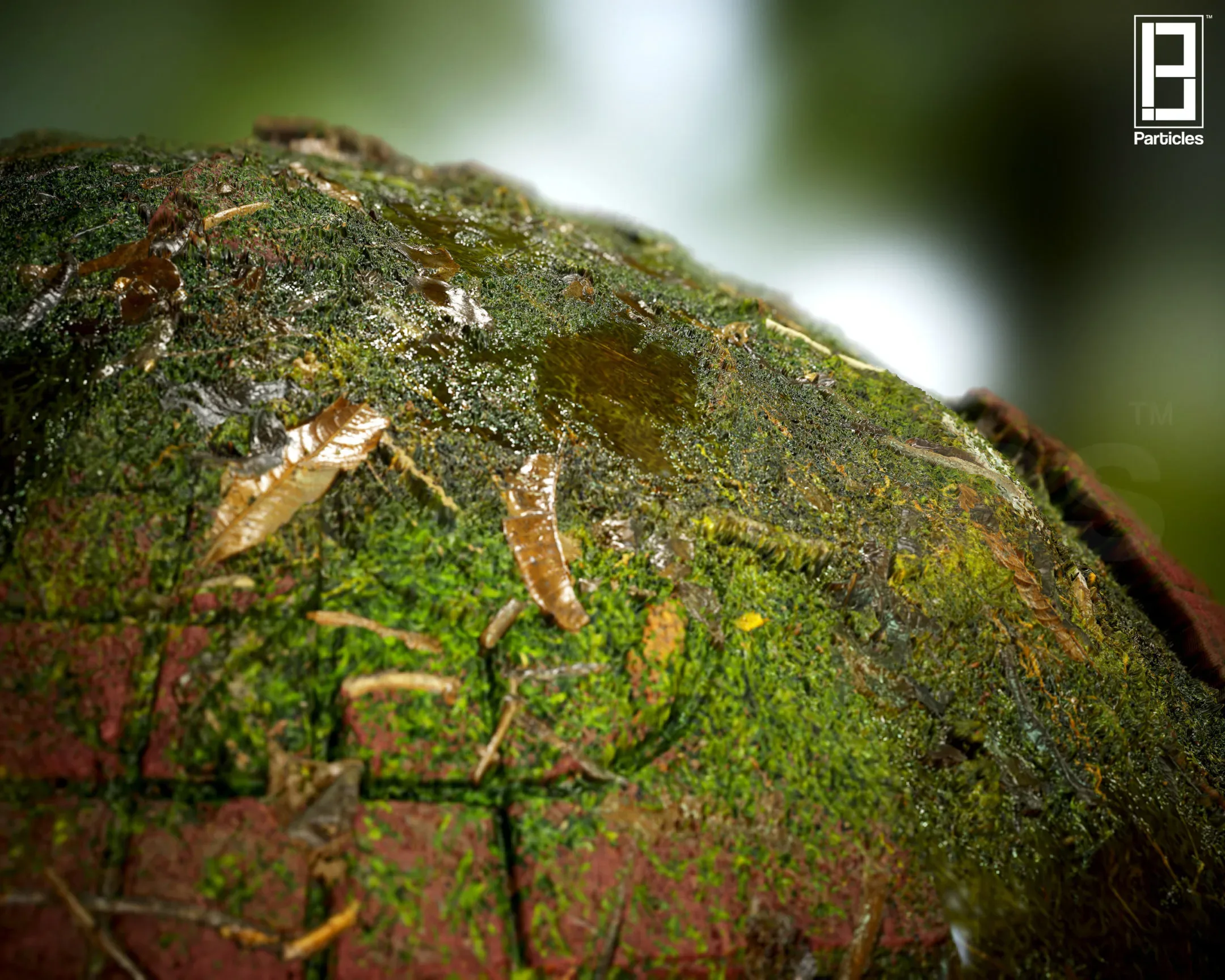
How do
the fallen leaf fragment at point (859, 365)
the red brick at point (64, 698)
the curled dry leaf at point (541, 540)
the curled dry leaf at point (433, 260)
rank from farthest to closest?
1. the fallen leaf fragment at point (859, 365)
2. the curled dry leaf at point (433, 260)
3. the curled dry leaf at point (541, 540)
4. the red brick at point (64, 698)

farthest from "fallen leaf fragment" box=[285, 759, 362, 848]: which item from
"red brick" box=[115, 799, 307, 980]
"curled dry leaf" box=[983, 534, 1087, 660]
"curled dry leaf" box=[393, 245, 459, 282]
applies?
"curled dry leaf" box=[983, 534, 1087, 660]

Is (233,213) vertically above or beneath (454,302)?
above

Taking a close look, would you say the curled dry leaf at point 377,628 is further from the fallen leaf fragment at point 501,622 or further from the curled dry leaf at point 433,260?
the curled dry leaf at point 433,260

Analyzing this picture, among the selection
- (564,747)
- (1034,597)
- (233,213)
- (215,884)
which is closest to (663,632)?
(564,747)

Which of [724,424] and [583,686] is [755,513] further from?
[583,686]

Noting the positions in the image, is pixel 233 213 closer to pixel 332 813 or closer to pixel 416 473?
pixel 416 473

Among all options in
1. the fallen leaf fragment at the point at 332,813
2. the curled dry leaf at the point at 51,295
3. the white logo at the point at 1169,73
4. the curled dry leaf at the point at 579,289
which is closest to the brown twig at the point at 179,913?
the fallen leaf fragment at the point at 332,813

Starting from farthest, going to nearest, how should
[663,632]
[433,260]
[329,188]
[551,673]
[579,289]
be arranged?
[579,289], [329,188], [433,260], [663,632], [551,673]
